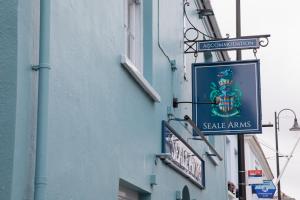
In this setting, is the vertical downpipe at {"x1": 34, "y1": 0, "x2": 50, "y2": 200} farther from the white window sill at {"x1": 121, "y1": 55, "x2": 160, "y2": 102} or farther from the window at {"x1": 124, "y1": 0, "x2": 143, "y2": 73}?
the window at {"x1": 124, "y1": 0, "x2": 143, "y2": 73}

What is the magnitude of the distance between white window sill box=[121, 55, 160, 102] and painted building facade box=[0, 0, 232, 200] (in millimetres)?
21

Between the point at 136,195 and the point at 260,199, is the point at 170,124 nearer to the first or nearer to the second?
the point at 136,195

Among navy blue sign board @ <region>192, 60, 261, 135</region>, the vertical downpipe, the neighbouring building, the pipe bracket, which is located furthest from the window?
the neighbouring building

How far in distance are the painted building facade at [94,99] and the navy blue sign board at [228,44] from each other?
85 centimetres

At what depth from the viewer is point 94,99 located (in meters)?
7.69

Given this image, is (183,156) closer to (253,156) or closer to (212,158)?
(212,158)

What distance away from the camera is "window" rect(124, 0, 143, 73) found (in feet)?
34.1

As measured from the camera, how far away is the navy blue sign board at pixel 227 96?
13484 mm

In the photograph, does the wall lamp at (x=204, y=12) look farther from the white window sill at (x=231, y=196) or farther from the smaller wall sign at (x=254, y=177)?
the smaller wall sign at (x=254, y=177)

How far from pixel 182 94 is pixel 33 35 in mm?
7606

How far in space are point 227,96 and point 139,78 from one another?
14.2 ft

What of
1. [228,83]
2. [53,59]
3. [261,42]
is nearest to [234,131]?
[228,83]

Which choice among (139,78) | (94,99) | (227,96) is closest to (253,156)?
(227,96)

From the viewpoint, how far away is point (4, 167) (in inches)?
225
